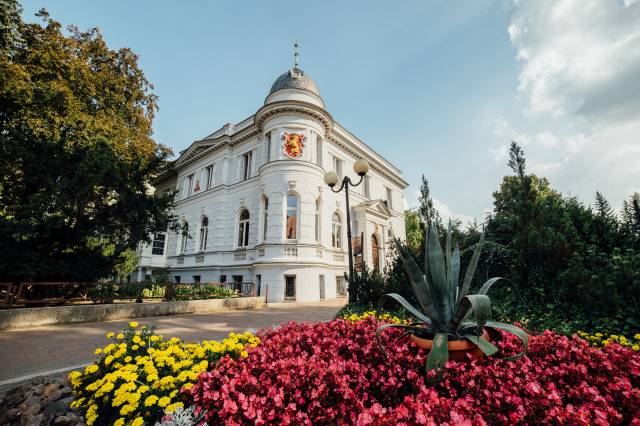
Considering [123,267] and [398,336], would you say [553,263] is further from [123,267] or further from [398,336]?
[123,267]

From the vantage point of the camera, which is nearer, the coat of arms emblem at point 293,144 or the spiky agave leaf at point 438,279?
the spiky agave leaf at point 438,279

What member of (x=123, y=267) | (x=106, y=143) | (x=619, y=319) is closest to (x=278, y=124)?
(x=106, y=143)

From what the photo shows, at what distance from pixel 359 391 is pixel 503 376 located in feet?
3.63

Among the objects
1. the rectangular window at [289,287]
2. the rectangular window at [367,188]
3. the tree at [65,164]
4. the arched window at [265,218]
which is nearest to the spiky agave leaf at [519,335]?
the tree at [65,164]

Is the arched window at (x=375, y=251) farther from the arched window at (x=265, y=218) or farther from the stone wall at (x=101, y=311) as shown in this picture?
the stone wall at (x=101, y=311)

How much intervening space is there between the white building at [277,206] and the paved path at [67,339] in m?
4.61

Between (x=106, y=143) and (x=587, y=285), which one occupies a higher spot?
(x=106, y=143)

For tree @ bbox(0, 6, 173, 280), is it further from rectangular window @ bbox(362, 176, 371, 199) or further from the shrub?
rectangular window @ bbox(362, 176, 371, 199)

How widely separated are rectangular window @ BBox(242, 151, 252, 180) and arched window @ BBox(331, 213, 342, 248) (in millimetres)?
6451

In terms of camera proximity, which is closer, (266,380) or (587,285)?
(266,380)

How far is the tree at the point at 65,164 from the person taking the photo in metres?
7.67

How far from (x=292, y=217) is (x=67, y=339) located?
1005cm

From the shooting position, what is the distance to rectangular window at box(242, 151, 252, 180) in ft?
58.6

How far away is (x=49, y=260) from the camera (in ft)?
27.2
